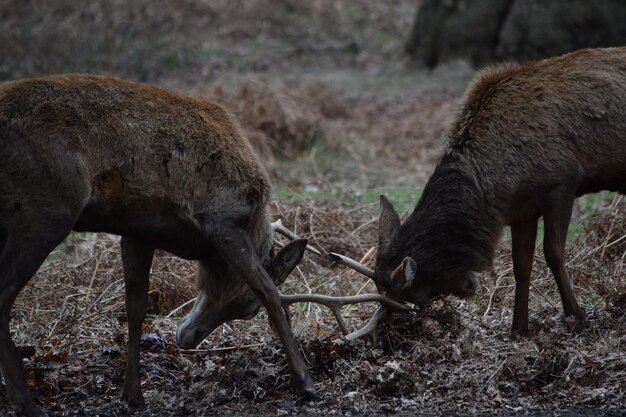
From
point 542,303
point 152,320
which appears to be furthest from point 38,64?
point 542,303

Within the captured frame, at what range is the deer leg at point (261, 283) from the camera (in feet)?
22.8

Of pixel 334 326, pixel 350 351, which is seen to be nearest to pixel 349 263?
pixel 350 351

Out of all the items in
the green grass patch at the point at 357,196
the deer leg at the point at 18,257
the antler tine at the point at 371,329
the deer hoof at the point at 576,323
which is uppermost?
the deer leg at the point at 18,257

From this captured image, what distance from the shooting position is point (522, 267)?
7.95m

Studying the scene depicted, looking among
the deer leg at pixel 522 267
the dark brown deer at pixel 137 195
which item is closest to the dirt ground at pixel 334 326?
the deer leg at pixel 522 267

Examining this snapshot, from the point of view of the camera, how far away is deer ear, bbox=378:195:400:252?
313 inches

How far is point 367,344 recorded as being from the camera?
757cm

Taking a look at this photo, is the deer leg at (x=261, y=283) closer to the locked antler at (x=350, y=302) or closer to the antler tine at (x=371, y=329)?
the locked antler at (x=350, y=302)

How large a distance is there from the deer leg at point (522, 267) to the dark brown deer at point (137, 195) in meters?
1.69

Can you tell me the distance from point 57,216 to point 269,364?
1849 mm

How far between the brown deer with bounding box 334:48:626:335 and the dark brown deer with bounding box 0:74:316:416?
0.99 meters

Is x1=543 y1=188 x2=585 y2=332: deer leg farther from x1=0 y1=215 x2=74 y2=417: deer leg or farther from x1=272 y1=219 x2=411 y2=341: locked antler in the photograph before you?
x1=0 y1=215 x2=74 y2=417: deer leg

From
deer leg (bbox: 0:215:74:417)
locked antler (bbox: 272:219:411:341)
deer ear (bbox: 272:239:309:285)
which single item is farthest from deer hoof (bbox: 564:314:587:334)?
deer leg (bbox: 0:215:74:417)

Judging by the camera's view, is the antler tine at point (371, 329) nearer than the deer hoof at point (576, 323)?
Yes
